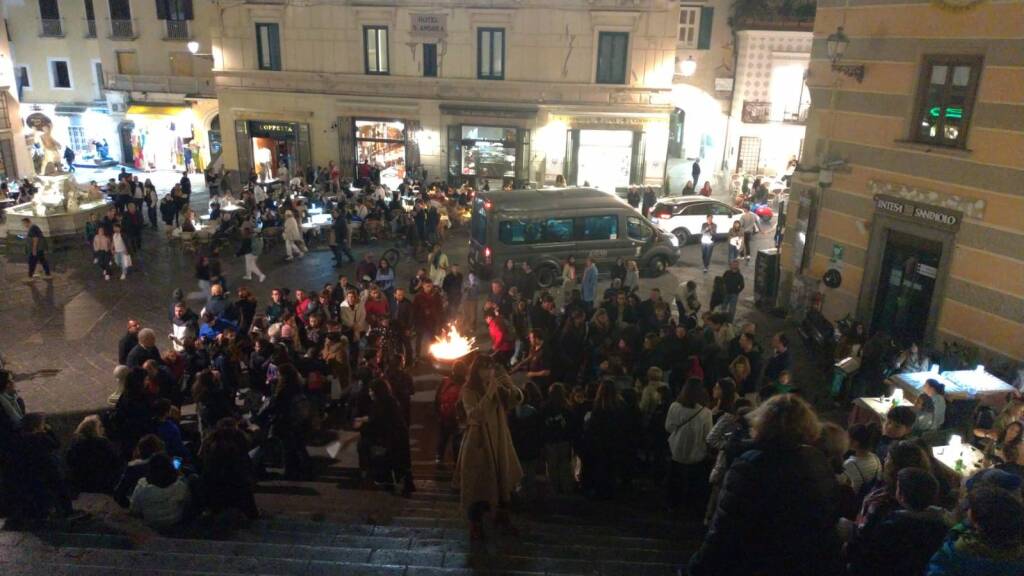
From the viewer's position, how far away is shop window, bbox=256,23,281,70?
26.8 m

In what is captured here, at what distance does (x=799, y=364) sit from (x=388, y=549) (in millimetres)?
9498

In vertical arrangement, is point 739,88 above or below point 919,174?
above

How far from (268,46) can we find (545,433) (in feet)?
80.1

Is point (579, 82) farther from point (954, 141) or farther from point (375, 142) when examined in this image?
point (954, 141)

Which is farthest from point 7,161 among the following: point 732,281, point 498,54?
point 732,281

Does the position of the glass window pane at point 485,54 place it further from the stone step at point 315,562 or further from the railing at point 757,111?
the stone step at point 315,562

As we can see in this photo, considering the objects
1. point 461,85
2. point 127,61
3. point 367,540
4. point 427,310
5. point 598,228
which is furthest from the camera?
point 127,61

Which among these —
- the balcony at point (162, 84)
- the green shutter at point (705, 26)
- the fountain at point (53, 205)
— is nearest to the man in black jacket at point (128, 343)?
the fountain at point (53, 205)

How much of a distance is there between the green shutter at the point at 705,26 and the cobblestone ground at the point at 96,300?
9.99 meters

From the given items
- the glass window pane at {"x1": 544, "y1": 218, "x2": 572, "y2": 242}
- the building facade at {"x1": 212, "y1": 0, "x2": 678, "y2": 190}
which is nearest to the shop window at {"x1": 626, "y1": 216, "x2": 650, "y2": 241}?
the glass window pane at {"x1": 544, "y1": 218, "x2": 572, "y2": 242}

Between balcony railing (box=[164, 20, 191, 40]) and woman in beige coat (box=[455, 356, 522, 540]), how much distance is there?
105ft

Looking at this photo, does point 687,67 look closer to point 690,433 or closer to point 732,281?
point 732,281

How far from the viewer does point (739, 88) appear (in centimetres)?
2795

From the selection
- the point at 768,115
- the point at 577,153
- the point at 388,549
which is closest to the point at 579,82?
the point at 577,153
